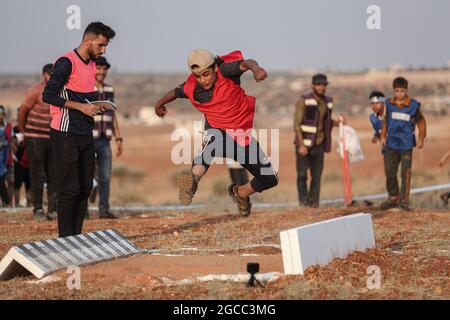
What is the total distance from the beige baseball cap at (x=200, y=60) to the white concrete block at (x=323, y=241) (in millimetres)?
1913

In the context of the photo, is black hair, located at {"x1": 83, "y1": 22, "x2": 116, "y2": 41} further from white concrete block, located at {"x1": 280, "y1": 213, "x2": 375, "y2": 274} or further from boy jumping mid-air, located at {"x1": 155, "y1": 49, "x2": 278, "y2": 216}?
white concrete block, located at {"x1": 280, "y1": 213, "x2": 375, "y2": 274}

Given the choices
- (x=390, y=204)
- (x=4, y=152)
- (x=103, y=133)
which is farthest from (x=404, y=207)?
(x=4, y=152)

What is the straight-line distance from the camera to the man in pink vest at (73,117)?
972 centimetres

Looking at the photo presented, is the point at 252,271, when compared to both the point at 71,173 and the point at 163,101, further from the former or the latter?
the point at 163,101

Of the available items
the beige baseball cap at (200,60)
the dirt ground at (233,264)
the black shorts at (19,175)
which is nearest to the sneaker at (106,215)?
the dirt ground at (233,264)

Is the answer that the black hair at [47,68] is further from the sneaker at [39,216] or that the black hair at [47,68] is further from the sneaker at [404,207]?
the sneaker at [404,207]

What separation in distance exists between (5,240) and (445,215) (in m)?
5.85

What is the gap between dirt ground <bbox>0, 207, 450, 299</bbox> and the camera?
7.97 metres

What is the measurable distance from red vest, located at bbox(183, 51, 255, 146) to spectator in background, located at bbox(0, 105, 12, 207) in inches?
294

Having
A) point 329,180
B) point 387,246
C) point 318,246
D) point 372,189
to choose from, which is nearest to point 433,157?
point 329,180

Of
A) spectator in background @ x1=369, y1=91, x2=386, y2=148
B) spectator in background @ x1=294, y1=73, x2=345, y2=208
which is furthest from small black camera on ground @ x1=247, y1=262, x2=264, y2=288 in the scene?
spectator in background @ x1=369, y1=91, x2=386, y2=148

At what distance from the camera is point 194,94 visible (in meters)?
10.1

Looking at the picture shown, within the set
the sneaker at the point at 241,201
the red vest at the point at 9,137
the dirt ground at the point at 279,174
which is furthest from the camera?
the dirt ground at the point at 279,174

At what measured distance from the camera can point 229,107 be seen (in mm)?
10008
